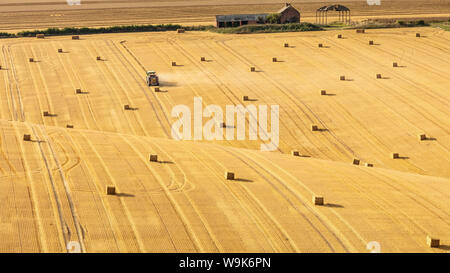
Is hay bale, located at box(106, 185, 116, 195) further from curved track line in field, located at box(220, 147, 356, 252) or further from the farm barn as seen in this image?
the farm barn

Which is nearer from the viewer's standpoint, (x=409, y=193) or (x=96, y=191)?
(x=96, y=191)

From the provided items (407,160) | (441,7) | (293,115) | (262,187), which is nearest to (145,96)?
(293,115)

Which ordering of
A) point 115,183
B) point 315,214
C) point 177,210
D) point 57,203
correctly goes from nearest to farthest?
point 57,203 < point 177,210 < point 315,214 < point 115,183

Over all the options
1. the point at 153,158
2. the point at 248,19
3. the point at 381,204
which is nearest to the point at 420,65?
the point at 248,19

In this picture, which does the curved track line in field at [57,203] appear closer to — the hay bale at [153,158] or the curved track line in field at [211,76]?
the hay bale at [153,158]

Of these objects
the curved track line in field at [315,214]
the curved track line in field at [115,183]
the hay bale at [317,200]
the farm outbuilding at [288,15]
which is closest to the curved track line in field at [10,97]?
the curved track line in field at [115,183]

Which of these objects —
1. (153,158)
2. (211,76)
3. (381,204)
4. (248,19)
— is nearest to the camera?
(381,204)

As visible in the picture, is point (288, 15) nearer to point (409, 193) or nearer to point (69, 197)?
point (409, 193)

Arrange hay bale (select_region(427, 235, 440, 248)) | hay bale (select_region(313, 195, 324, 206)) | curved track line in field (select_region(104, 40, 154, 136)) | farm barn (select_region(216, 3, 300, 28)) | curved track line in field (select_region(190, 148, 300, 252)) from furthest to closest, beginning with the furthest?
farm barn (select_region(216, 3, 300, 28))
curved track line in field (select_region(104, 40, 154, 136))
hay bale (select_region(313, 195, 324, 206))
hay bale (select_region(427, 235, 440, 248))
curved track line in field (select_region(190, 148, 300, 252))

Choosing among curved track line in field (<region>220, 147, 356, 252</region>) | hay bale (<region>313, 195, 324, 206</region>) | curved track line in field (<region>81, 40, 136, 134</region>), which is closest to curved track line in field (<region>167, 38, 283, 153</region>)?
curved track line in field (<region>81, 40, 136, 134</region>)
